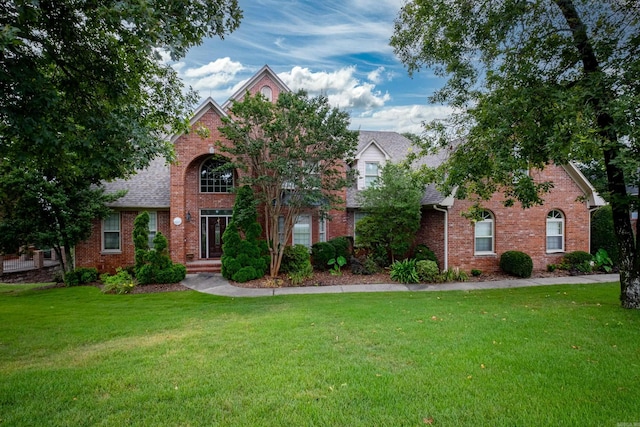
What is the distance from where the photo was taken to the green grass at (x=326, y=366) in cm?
357

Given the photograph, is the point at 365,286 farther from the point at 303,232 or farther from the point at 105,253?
the point at 105,253

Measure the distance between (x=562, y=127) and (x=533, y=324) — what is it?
408 centimetres

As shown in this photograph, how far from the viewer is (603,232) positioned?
15.9 meters

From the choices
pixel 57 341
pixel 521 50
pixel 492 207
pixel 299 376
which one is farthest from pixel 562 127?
pixel 57 341

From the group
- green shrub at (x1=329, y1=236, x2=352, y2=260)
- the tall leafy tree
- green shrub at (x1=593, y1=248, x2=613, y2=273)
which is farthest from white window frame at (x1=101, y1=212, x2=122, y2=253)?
green shrub at (x1=593, y1=248, x2=613, y2=273)

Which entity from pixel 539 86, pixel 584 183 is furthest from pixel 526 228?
pixel 539 86

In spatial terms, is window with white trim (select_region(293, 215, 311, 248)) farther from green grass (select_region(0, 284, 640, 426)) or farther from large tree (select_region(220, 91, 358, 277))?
green grass (select_region(0, 284, 640, 426))

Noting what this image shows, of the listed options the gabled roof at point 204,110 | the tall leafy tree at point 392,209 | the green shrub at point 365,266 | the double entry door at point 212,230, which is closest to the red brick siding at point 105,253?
the double entry door at point 212,230

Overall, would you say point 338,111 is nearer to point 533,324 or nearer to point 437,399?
point 533,324

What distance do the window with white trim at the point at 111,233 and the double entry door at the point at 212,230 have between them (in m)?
3.70

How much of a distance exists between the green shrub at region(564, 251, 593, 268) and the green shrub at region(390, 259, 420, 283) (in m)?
7.39

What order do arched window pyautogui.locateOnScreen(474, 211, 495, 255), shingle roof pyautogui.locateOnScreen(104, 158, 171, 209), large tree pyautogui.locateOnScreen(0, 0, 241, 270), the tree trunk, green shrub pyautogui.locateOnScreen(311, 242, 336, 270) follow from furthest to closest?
shingle roof pyautogui.locateOnScreen(104, 158, 171, 209) < green shrub pyautogui.locateOnScreen(311, 242, 336, 270) < arched window pyautogui.locateOnScreen(474, 211, 495, 255) < the tree trunk < large tree pyautogui.locateOnScreen(0, 0, 241, 270)

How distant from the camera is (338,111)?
1257 centimetres

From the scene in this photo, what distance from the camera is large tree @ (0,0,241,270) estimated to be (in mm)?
4512
